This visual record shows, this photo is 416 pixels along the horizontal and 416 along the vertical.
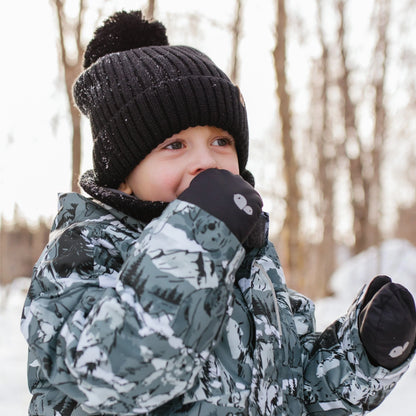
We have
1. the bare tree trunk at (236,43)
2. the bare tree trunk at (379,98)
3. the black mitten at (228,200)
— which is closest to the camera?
the black mitten at (228,200)

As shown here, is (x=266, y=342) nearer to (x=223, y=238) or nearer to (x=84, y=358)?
(x=223, y=238)

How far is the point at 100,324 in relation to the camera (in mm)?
899

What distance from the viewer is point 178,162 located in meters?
1.23

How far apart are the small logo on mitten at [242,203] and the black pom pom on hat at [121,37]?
30.4 inches

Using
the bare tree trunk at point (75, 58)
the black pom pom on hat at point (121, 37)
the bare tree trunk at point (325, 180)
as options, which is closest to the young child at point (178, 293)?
the black pom pom on hat at point (121, 37)

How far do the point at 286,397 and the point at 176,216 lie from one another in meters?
0.52

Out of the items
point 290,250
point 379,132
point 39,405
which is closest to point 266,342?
point 39,405

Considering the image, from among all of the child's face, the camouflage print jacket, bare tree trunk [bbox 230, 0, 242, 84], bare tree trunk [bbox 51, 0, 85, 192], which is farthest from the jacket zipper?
bare tree trunk [bbox 230, 0, 242, 84]

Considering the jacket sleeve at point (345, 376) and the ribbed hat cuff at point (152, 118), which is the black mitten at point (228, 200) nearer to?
the ribbed hat cuff at point (152, 118)

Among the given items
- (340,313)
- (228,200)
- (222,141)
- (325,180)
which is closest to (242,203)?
(228,200)

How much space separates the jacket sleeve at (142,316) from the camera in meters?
0.89

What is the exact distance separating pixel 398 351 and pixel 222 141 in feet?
2.25

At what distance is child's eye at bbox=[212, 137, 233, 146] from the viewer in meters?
1.34

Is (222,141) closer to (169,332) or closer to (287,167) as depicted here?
(169,332)
